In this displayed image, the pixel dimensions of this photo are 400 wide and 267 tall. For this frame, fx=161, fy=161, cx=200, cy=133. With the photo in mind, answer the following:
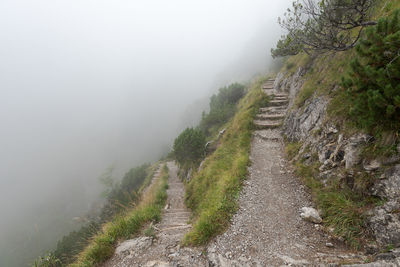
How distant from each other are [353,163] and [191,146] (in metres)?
13.4

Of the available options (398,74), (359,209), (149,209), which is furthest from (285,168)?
(149,209)

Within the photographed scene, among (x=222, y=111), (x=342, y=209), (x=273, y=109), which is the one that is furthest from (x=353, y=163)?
(x=222, y=111)

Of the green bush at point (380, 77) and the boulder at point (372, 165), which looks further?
the boulder at point (372, 165)

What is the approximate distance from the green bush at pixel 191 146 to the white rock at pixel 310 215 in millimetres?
12165

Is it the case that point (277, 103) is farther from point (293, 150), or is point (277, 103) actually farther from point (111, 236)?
point (111, 236)

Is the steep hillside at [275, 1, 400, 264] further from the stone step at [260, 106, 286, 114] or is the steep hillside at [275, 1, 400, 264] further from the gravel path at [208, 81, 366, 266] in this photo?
the stone step at [260, 106, 286, 114]

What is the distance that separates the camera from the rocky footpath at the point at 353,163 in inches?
130

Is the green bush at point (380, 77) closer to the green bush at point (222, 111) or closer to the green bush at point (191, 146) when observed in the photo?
the green bush at point (191, 146)

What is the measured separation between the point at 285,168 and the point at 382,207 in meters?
4.13

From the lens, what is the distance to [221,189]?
6879mm

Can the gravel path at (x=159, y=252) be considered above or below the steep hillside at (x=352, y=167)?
below

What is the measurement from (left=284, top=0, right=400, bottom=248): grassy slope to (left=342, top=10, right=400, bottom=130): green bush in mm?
1432

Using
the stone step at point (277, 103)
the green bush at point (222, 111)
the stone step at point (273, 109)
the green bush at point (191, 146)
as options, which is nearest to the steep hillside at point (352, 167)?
the stone step at point (273, 109)

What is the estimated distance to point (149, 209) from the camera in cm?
756
